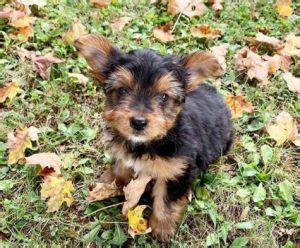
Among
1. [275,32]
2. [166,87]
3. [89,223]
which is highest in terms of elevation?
[166,87]

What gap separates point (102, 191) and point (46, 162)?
643mm

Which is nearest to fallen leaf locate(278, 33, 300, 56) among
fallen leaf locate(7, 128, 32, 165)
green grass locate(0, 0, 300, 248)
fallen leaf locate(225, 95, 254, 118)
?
green grass locate(0, 0, 300, 248)

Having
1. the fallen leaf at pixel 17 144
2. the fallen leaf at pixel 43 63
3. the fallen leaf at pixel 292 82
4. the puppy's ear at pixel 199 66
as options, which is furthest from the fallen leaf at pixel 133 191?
the fallen leaf at pixel 292 82

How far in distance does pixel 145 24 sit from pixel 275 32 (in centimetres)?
186

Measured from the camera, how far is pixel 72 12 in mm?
6742

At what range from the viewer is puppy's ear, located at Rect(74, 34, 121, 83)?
4133mm

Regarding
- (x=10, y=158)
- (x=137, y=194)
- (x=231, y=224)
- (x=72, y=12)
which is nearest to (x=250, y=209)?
(x=231, y=224)

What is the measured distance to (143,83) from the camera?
3893 millimetres

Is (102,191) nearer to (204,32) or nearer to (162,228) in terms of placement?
(162,228)

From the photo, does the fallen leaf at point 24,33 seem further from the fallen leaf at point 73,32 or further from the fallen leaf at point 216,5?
the fallen leaf at point 216,5

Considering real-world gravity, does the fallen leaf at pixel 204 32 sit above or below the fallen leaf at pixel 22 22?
above

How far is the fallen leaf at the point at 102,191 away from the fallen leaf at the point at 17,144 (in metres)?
0.85

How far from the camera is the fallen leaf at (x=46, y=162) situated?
4.82 metres

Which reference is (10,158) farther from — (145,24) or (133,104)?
(145,24)
